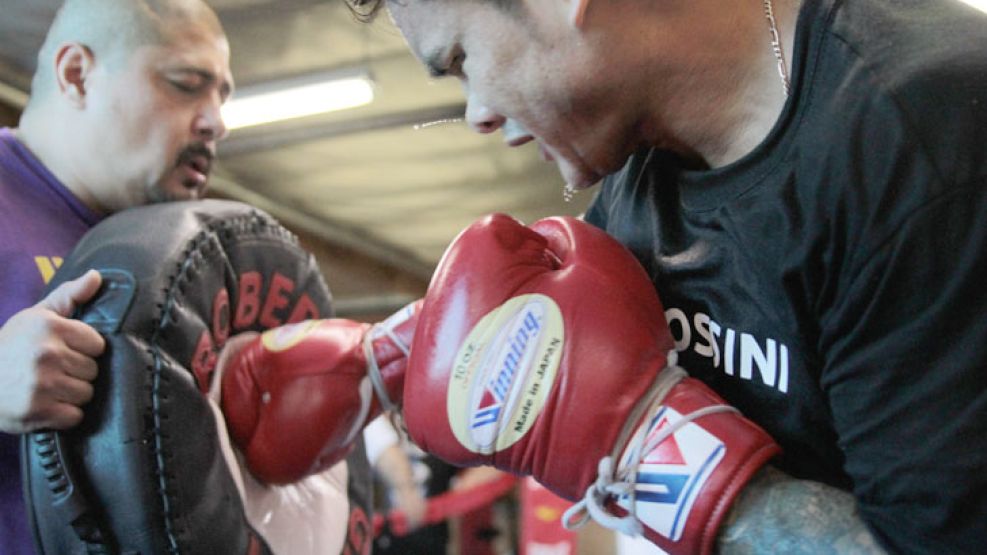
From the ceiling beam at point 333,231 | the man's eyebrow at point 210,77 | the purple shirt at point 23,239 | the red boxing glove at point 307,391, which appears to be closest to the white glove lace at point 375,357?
the red boxing glove at point 307,391

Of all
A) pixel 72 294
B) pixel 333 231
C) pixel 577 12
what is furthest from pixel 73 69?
pixel 333 231

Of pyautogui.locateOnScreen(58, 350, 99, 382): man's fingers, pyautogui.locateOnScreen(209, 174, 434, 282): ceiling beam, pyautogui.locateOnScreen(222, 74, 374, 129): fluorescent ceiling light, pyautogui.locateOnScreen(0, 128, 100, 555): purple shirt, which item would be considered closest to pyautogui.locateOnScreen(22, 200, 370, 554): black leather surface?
pyautogui.locateOnScreen(58, 350, 99, 382): man's fingers

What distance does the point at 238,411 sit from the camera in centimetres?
121

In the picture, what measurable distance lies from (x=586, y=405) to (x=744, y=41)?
15.4 inches

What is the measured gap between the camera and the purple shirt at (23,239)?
1168 mm

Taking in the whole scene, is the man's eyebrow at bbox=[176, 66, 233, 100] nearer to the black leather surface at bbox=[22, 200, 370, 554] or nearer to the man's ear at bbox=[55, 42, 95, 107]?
the man's ear at bbox=[55, 42, 95, 107]

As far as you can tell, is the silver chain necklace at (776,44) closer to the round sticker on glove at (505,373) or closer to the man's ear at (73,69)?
the round sticker on glove at (505,373)

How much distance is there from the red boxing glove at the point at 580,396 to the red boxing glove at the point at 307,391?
26 centimetres

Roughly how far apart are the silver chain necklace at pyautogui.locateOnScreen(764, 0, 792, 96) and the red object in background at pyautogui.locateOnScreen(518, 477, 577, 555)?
2.33 m

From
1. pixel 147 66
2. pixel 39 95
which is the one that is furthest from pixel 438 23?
pixel 39 95

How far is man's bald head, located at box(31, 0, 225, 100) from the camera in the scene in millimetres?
1559

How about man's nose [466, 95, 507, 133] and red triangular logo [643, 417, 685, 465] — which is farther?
man's nose [466, 95, 507, 133]

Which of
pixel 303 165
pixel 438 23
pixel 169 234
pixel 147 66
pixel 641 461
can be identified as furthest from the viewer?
pixel 303 165

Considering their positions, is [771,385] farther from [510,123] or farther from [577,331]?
[510,123]
